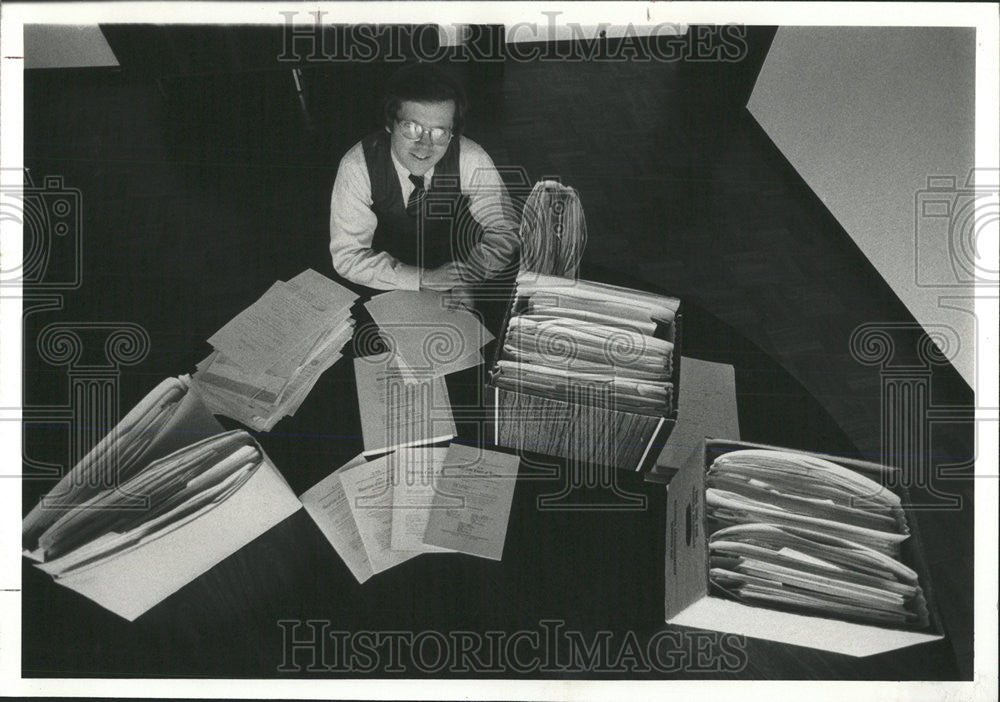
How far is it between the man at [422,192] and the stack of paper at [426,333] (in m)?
0.10

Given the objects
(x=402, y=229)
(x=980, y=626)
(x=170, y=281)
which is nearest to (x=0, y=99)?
(x=170, y=281)

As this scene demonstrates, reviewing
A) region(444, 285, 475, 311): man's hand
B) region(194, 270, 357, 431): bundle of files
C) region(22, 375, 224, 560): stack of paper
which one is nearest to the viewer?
region(22, 375, 224, 560): stack of paper

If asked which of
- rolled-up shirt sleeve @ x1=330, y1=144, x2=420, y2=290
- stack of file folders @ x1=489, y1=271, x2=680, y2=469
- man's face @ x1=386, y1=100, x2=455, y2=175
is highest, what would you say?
man's face @ x1=386, y1=100, x2=455, y2=175

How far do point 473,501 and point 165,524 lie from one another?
0.50 meters

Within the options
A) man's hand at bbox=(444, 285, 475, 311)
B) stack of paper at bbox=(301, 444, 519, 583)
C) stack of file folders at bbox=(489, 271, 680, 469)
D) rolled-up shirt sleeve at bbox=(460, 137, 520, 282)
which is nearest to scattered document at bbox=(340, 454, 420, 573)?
stack of paper at bbox=(301, 444, 519, 583)

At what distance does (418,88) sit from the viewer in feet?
5.25

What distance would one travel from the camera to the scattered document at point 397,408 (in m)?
1.37

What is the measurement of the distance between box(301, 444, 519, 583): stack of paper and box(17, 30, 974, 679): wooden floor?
1.30ft

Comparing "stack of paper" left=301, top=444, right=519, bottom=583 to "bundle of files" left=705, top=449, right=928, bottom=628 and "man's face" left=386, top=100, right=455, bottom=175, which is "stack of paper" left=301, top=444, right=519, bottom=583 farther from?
"man's face" left=386, top=100, right=455, bottom=175

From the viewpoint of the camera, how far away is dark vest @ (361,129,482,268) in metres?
1.59

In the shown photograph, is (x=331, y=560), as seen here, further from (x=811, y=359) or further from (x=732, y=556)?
(x=811, y=359)

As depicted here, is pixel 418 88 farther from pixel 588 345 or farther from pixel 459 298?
pixel 588 345

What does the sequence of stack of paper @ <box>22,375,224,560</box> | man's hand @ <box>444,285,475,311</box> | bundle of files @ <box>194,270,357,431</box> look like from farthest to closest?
man's hand @ <box>444,285,475,311</box>
bundle of files @ <box>194,270,357,431</box>
stack of paper @ <box>22,375,224,560</box>

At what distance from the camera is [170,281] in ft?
4.95
